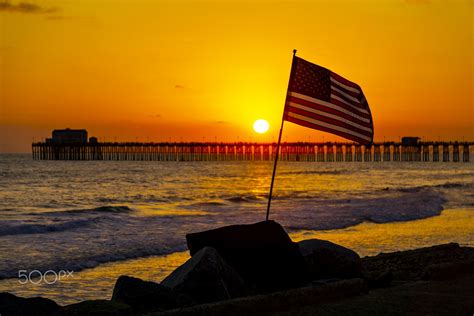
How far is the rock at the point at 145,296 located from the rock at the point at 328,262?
2551mm

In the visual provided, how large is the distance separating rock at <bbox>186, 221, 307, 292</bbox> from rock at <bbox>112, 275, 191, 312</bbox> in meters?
1.26

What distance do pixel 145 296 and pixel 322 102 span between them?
4.12m

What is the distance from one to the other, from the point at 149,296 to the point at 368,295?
117 inches

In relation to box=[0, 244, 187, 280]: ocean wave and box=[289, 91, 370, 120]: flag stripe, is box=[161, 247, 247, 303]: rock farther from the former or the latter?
box=[0, 244, 187, 280]: ocean wave

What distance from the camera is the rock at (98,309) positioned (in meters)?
6.61

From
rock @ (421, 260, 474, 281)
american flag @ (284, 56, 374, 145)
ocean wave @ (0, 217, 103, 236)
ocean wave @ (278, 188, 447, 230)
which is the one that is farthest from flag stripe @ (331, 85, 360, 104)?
ocean wave @ (0, 217, 103, 236)

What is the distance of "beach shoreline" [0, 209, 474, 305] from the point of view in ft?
41.2

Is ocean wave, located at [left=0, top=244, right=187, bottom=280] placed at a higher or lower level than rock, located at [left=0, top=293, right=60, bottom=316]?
lower

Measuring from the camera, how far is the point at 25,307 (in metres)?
6.71

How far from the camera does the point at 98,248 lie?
18.6m

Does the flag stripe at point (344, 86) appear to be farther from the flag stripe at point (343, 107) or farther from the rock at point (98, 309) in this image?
the rock at point (98, 309)

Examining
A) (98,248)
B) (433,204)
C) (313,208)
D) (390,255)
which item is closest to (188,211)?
(313,208)

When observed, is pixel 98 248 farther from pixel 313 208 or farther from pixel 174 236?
pixel 313 208

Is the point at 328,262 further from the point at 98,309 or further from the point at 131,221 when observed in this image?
the point at 131,221
